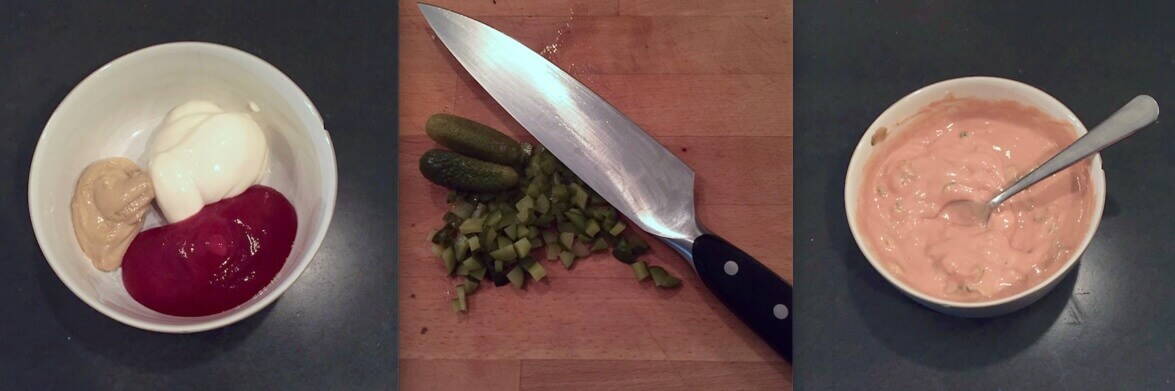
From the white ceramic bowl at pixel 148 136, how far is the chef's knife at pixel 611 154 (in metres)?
0.20

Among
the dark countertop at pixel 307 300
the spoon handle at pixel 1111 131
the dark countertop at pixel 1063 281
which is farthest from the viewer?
the dark countertop at pixel 307 300

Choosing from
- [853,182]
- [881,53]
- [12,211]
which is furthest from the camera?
[12,211]

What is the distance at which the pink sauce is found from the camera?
0.97 metres

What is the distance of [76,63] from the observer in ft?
3.99

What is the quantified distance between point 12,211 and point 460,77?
0.57 meters

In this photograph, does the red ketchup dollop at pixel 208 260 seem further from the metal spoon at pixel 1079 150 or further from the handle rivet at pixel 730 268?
the metal spoon at pixel 1079 150

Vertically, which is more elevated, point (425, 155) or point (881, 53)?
point (881, 53)

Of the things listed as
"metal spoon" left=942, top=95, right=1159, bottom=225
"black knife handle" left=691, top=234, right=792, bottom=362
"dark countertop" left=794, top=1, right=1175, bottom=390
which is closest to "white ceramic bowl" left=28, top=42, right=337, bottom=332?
"black knife handle" left=691, top=234, right=792, bottom=362

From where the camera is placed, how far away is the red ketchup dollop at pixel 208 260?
1.13 m

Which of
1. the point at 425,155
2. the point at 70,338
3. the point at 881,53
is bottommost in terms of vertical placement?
the point at 70,338

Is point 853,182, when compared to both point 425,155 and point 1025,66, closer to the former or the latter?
point 1025,66

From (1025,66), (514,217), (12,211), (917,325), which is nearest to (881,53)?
(1025,66)

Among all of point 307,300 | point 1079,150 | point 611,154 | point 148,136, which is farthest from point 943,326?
point 148,136

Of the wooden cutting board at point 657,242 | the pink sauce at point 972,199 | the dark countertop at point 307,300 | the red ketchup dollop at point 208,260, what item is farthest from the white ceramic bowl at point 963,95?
the red ketchup dollop at point 208,260
